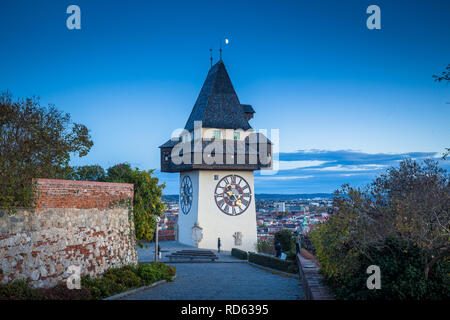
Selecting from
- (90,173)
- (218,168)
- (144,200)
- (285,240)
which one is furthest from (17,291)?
(218,168)

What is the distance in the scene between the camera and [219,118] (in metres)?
29.0

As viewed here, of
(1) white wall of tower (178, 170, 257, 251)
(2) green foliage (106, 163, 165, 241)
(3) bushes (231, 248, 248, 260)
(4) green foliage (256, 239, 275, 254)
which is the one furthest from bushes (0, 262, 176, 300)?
A: (4) green foliage (256, 239, 275, 254)

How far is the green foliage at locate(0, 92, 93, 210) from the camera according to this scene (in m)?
9.55

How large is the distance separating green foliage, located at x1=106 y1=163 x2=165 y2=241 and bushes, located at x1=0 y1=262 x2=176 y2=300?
1.46m

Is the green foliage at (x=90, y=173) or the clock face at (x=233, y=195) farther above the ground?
the green foliage at (x=90, y=173)

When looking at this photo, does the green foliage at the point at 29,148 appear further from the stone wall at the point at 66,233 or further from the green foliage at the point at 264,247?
the green foliage at the point at 264,247

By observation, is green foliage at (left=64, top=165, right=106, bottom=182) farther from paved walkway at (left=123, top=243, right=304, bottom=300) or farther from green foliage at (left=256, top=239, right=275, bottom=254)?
green foliage at (left=256, top=239, right=275, bottom=254)

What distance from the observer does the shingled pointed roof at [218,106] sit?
28.9m

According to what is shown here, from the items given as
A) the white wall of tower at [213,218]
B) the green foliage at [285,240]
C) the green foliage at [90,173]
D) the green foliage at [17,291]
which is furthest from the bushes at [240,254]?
the green foliage at [17,291]

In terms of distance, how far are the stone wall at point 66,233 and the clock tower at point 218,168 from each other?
44.6ft
